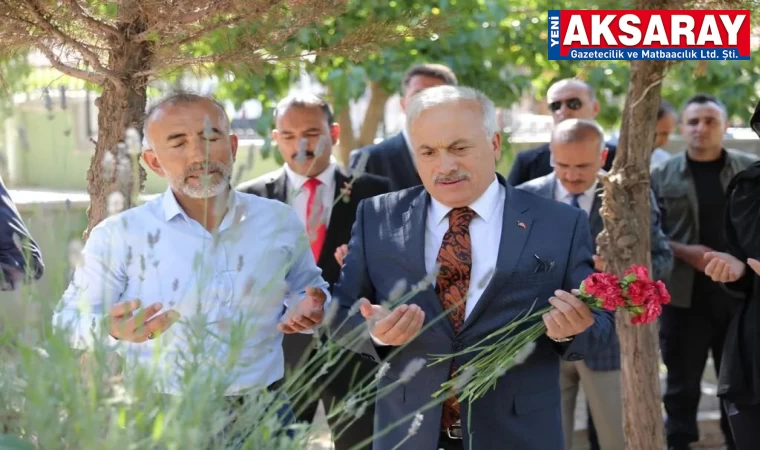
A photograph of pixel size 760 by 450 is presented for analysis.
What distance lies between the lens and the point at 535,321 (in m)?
3.22

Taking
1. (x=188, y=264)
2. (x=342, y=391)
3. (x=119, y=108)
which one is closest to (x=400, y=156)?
(x=342, y=391)

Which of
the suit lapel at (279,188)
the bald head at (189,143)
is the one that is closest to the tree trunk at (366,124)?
the suit lapel at (279,188)

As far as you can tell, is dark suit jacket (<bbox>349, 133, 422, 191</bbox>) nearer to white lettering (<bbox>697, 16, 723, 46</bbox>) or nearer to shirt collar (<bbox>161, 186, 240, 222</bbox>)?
white lettering (<bbox>697, 16, 723, 46</bbox>)

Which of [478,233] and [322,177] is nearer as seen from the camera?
[478,233]

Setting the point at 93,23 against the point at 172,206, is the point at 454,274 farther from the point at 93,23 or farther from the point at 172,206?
the point at 93,23

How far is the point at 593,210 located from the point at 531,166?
1022 millimetres

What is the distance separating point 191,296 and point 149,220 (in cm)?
81

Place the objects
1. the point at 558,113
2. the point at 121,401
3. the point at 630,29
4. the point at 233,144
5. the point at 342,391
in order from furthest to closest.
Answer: the point at 558,113, the point at 342,391, the point at 630,29, the point at 233,144, the point at 121,401

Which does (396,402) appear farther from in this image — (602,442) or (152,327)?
(602,442)

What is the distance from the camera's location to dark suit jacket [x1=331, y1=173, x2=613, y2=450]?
317 centimetres

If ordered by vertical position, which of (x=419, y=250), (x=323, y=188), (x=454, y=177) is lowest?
(x=419, y=250)

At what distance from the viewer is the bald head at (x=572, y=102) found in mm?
6355

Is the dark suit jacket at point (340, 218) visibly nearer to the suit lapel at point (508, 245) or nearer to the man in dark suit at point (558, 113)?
the man in dark suit at point (558, 113)

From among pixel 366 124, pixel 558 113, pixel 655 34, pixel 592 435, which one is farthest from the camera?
pixel 366 124
